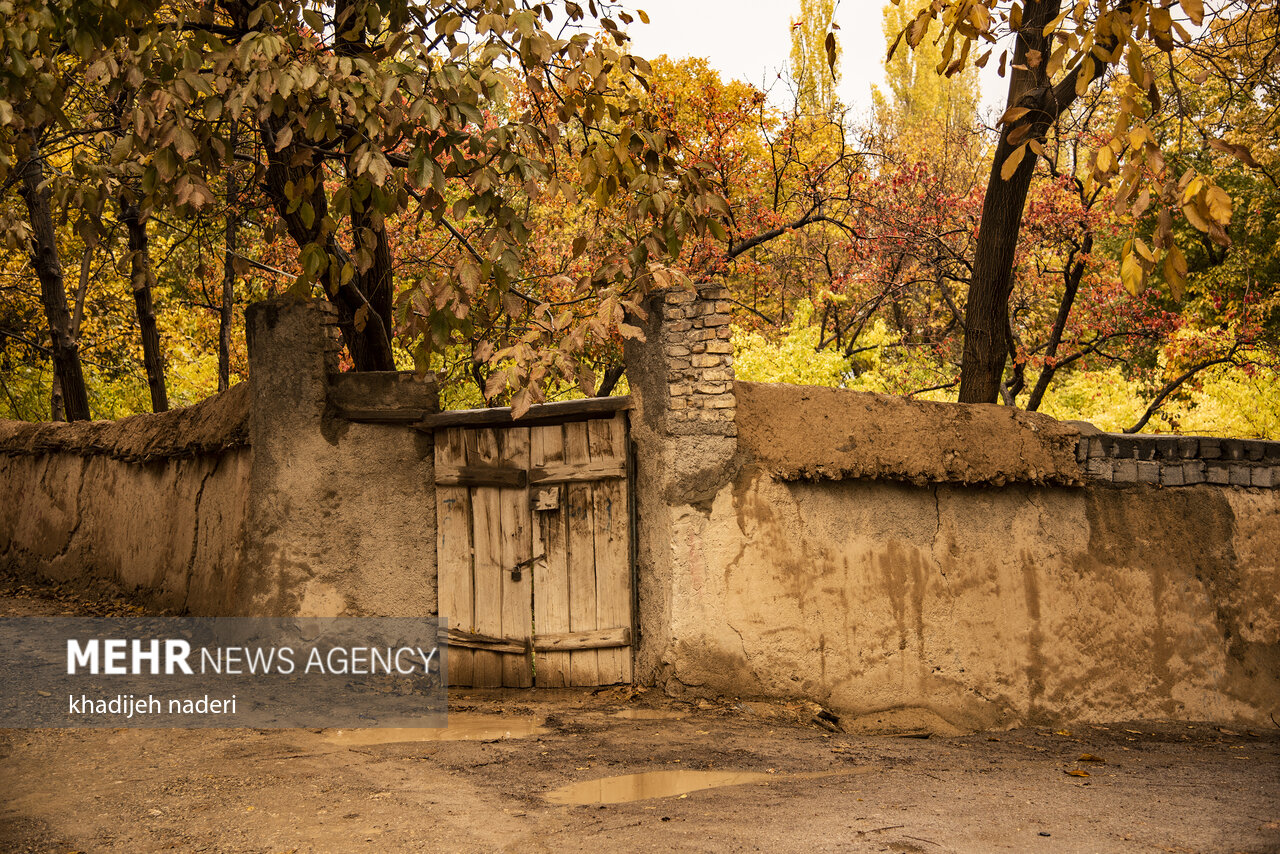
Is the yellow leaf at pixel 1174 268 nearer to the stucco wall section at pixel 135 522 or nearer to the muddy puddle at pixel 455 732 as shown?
the muddy puddle at pixel 455 732

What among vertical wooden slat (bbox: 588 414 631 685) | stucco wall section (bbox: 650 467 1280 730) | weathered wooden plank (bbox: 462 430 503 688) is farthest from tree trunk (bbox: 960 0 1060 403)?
weathered wooden plank (bbox: 462 430 503 688)

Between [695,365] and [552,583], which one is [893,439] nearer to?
[695,365]

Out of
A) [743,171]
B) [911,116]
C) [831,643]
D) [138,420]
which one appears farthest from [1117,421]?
[911,116]

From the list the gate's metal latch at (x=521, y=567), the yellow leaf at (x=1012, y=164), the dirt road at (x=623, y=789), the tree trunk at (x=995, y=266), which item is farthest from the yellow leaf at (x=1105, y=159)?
the tree trunk at (x=995, y=266)

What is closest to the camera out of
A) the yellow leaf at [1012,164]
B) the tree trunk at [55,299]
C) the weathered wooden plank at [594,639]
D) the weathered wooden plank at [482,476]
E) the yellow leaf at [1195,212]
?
the yellow leaf at [1195,212]

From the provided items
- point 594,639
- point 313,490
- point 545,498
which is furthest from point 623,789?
point 313,490

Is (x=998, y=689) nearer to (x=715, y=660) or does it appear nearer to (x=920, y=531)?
(x=920, y=531)

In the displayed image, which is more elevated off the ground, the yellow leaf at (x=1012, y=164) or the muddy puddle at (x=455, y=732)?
the yellow leaf at (x=1012, y=164)

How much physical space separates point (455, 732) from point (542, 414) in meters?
2.02

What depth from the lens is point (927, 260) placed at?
11461 mm

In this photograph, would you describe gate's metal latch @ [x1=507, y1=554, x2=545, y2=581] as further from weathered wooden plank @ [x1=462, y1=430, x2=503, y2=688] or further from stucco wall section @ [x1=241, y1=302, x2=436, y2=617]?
stucco wall section @ [x1=241, y1=302, x2=436, y2=617]

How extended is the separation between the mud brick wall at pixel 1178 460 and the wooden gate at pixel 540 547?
3.19 m

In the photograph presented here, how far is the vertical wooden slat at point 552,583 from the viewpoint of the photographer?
19.8 ft

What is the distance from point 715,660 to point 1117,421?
8731 millimetres
